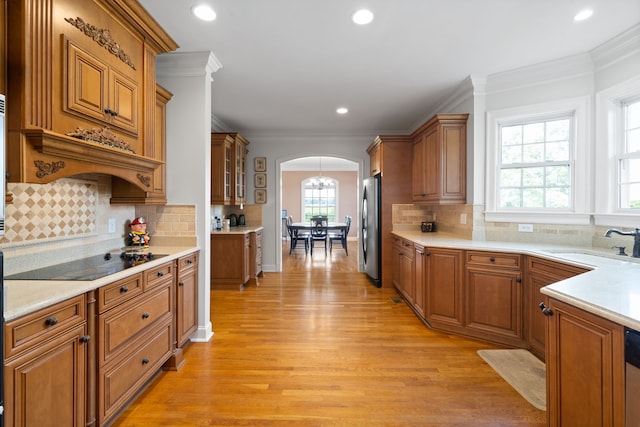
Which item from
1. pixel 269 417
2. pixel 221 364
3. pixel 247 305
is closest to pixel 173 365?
pixel 221 364

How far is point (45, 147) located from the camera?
4.47ft

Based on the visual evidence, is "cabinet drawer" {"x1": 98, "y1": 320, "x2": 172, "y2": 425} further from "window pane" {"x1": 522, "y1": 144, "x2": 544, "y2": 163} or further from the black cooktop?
"window pane" {"x1": 522, "y1": 144, "x2": 544, "y2": 163}

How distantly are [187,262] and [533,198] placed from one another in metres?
3.29

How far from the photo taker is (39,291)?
4.19ft

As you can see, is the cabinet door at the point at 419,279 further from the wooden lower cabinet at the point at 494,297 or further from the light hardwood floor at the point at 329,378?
the wooden lower cabinet at the point at 494,297

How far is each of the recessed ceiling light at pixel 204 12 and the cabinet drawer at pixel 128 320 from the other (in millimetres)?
1912

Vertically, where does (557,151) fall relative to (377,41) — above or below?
below

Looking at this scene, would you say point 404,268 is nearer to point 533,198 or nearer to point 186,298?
point 533,198

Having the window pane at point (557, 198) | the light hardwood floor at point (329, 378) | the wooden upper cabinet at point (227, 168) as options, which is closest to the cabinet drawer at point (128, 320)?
the light hardwood floor at point (329, 378)

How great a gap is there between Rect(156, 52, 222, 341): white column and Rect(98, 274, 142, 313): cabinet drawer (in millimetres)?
950

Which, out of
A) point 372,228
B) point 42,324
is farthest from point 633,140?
point 42,324

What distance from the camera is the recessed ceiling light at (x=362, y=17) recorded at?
2137 mm

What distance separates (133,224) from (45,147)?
4.34 feet

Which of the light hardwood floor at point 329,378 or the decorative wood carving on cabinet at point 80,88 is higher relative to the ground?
the decorative wood carving on cabinet at point 80,88
